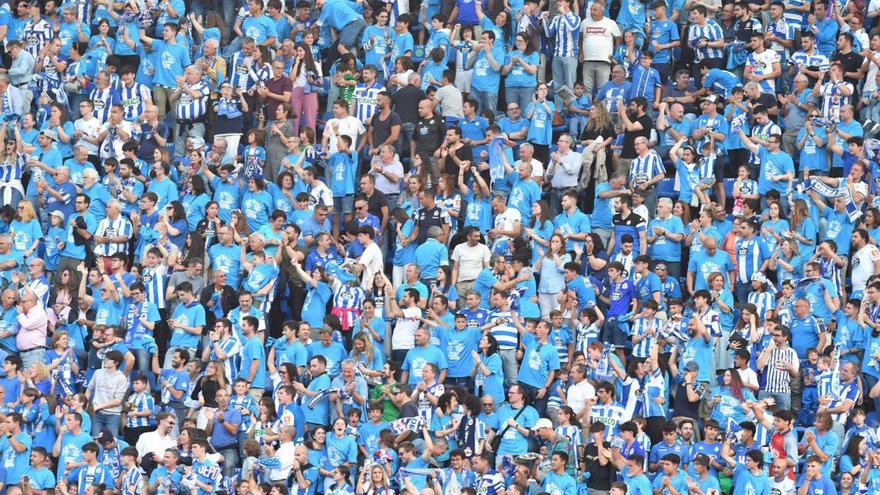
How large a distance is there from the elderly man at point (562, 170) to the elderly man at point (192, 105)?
14.8 ft

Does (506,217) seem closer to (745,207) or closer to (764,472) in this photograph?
(745,207)

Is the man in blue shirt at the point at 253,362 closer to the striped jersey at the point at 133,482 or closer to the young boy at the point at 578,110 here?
the striped jersey at the point at 133,482

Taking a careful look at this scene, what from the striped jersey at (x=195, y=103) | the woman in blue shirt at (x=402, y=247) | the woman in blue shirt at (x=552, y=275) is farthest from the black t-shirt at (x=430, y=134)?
the striped jersey at (x=195, y=103)

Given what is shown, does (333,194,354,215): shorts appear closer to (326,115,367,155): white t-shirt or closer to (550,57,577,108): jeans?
(326,115,367,155): white t-shirt

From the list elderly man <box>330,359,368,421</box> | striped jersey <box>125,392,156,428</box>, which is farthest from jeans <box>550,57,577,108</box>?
striped jersey <box>125,392,156,428</box>

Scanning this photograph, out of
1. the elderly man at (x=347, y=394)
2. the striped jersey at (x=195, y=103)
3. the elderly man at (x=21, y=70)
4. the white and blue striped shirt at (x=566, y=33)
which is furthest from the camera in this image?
the elderly man at (x=21, y=70)

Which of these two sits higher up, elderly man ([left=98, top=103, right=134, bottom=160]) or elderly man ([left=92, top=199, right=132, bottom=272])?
elderly man ([left=98, top=103, right=134, bottom=160])

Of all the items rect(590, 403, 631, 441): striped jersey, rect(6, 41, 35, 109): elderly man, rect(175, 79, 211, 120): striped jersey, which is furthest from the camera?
rect(6, 41, 35, 109): elderly man

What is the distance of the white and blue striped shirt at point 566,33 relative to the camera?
86.7ft

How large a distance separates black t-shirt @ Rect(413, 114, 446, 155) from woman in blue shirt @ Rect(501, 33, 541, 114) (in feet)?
4.41

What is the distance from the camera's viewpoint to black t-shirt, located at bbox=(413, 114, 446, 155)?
82.7 ft

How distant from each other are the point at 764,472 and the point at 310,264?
5911 mm

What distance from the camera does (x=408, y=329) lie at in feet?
74.2

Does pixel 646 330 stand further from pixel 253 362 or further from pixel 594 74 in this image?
pixel 594 74
